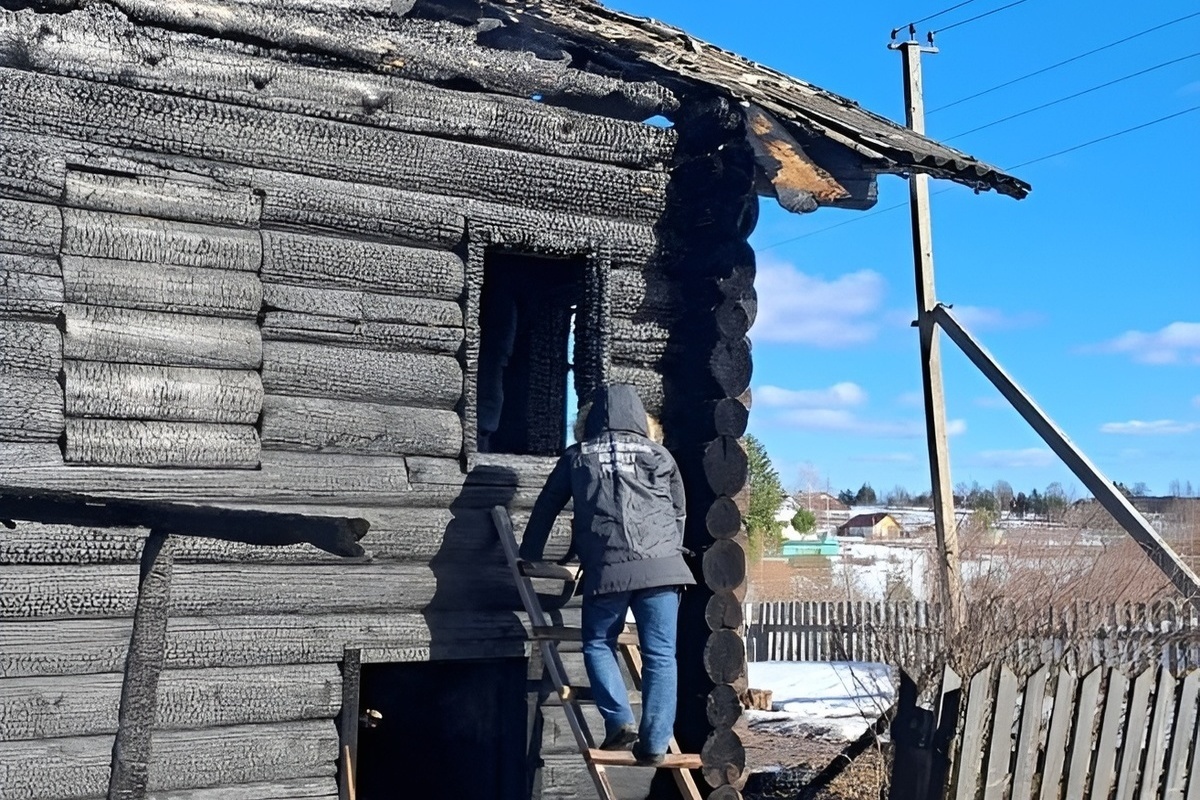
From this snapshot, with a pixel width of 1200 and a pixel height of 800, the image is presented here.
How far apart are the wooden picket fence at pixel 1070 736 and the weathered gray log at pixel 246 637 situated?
80.5 inches

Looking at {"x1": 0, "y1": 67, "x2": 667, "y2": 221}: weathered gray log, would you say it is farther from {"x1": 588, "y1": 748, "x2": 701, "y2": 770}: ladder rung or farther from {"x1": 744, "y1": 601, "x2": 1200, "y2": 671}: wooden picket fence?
{"x1": 744, "y1": 601, "x2": 1200, "y2": 671}: wooden picket fence

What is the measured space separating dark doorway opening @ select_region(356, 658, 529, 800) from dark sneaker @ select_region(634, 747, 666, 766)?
885 millimetres

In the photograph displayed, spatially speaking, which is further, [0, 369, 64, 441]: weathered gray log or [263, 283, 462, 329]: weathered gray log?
[263, 283, 462, 329]: weathered gray log

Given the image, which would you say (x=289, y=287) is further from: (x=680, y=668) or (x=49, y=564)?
(x=680, y=668)

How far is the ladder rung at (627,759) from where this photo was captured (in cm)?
596

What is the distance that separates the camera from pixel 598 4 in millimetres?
7633

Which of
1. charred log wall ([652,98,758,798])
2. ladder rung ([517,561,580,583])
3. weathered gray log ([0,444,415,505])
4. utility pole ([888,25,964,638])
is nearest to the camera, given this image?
weathered gray log ([0,444,415,505])

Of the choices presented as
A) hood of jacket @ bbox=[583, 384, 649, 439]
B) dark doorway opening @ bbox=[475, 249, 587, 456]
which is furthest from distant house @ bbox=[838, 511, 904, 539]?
hood of jacket @ bbox=[583, 384, 649, 439]

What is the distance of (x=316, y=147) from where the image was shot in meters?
6.28

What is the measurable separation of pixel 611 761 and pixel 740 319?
231 cm

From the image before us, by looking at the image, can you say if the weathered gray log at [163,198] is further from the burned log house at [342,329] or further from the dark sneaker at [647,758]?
the dark sneaker at [647,758]

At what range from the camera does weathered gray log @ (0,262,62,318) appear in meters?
5.48

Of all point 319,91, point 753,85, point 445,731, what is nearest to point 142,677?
point 319,91

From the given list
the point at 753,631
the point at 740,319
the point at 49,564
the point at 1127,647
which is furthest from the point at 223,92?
the point at 753,631
